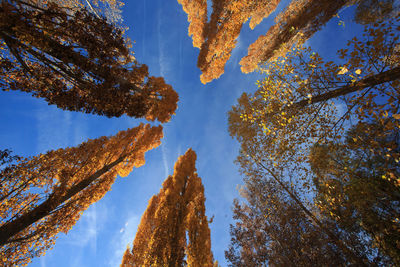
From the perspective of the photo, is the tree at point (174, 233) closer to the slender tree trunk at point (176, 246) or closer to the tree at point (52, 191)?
the slender tree trunk at point (176, 246)

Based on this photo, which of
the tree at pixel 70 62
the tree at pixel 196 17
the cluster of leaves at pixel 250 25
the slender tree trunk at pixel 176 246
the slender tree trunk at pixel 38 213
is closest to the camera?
the tree at pixel 70 62

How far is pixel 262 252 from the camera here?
8727 mm

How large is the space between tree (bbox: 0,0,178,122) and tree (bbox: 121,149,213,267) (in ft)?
19.7

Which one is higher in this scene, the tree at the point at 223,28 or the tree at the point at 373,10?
the tree at the point at 223,28

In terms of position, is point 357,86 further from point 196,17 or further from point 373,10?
point 196,17

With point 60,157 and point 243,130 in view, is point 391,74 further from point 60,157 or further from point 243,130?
point 60,157

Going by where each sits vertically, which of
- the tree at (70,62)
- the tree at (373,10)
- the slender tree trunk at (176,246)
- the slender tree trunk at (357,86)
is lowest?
the slender tree trunk at (176,246)

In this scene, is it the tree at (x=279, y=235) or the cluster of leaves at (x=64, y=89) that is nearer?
the cluster of leaves at (x=64, y=89)

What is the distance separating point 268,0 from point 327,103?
1045cm

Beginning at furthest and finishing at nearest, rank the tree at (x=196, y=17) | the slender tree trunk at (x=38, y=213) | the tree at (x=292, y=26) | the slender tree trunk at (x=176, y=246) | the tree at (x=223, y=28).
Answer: the tree at (x=196, y=17), the tree at (x=223, y=28), the tree at (x=292, y=26), the slender tree trunk at (x=176, y=246), the slender tree trunk at (x=38, y=213)

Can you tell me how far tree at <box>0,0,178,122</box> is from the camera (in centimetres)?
308

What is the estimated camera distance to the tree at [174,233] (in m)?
6.49

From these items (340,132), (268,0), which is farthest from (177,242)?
(268,0)

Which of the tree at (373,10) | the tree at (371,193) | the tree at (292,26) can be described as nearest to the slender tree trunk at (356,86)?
the tree at (371,193)
